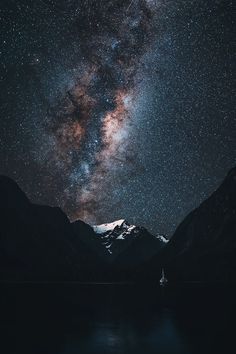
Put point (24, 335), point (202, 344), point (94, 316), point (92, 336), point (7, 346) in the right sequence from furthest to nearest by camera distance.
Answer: point (94, 316) → point (92, 336) → point (24, 335) → point (202, 344) → point (7, 346)

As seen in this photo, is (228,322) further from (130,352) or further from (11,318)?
(11,318)

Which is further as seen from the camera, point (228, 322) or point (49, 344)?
point (228, 322)

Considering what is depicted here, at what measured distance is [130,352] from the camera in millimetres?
35688

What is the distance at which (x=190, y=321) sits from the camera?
60406 millimetres

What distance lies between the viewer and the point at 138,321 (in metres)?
61.6

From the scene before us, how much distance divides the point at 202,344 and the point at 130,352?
8150 mm

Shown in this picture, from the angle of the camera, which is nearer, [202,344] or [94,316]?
[202,344]

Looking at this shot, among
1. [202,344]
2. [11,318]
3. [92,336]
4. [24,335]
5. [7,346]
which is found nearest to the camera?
[7,346]

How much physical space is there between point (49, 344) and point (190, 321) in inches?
1187

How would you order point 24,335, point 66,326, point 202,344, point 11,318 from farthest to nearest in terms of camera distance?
point 11,318 → point 66,326 → point 24,335 → point 202,344

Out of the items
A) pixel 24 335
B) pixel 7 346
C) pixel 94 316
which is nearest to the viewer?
pixel 7 346

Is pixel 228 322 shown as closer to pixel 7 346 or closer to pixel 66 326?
pixel 66 326

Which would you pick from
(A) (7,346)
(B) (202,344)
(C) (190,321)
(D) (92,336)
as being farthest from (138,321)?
(A) (7,346)

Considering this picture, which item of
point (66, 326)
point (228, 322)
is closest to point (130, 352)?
point (66, 326)
